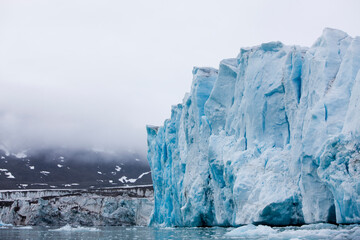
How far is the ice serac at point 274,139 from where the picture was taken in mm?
13469

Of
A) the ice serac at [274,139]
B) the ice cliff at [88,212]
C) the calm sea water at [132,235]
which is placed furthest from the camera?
the ice cliff at [88,212]

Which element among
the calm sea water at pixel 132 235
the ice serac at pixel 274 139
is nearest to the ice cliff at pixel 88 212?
the ice serac at pixel 274 139

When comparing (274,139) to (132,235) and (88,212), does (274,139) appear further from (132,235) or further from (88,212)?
(88,212)

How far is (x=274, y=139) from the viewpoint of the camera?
18.4 m

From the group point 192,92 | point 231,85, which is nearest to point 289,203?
point 231,85

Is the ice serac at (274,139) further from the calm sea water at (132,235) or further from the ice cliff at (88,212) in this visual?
the ice cliff at (88,212)

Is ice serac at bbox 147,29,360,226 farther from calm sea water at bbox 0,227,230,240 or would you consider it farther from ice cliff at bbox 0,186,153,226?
ice cliff at bbox 0,186,153,226

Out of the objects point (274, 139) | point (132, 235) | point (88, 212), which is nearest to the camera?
point (274, 139)

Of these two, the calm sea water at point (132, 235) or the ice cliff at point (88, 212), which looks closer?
the calm sea water at point (132, 235)

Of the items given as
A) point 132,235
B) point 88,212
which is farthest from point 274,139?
point 88,212

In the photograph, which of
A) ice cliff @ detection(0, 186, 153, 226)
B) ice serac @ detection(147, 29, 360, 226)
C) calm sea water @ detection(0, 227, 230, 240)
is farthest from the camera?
ice cliff @ detection(0, 186, 153, 226)

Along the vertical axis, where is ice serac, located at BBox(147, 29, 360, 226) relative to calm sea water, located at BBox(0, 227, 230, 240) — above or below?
above

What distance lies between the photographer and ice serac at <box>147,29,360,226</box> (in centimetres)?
1347

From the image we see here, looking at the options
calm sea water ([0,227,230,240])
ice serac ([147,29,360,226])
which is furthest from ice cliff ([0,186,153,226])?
calm sea water ([0,227,230,240])
